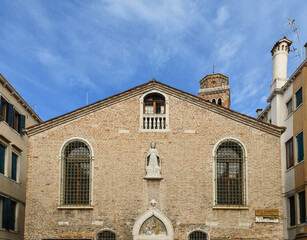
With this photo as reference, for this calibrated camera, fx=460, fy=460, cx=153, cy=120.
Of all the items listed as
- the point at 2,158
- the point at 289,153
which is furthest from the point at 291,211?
the point at 2,158

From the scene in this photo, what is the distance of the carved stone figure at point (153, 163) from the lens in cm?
2192

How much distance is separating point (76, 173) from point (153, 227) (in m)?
4.54

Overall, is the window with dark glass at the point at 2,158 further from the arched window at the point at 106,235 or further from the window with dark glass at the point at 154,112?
the window with dark glass at the point at 154,112

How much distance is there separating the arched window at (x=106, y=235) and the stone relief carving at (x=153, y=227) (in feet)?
4.44

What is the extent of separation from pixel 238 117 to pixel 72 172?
8555mm

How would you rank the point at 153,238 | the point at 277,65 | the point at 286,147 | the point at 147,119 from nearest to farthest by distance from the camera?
the point at 153,238 → the point at 147,119 → the point at 286,147 → the point at 277,65

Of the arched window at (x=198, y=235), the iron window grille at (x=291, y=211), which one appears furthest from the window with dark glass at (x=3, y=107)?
the iron window grille at (x=291, y=211)

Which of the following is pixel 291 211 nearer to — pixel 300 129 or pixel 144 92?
pixel 300 129

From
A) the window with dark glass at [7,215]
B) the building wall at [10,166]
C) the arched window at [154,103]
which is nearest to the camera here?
the arched window at [154,103]

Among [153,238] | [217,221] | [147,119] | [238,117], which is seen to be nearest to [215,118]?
[238,117]

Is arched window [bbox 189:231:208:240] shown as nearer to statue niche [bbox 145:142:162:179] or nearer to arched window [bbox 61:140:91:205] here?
statue niche [bbox 145:142:162:179]

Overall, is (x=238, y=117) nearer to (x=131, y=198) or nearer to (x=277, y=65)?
(x=131, y=198)

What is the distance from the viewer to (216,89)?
5781 centimetres

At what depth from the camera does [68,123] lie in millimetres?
22734
